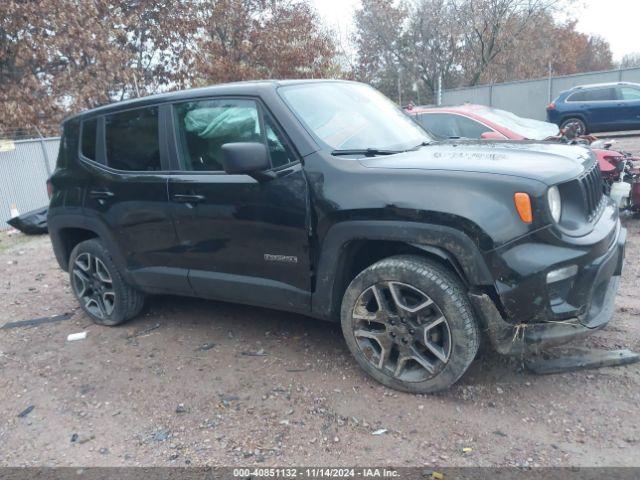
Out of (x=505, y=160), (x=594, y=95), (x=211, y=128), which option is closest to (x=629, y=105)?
Answer: (x=594, y=95)

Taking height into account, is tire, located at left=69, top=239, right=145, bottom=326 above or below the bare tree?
below

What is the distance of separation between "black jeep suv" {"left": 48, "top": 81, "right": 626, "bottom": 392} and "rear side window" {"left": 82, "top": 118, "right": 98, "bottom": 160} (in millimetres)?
17

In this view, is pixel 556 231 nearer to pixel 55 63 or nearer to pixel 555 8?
pixel 55 63

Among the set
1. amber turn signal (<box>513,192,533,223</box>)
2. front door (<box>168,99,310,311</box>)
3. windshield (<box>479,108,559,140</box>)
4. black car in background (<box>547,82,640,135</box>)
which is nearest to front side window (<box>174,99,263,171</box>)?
front door (<box>168,99,310,311</box>)

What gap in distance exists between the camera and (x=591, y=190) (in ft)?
10.5

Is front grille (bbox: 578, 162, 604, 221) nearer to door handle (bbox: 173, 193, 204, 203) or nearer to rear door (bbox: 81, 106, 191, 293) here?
door handle (bbox: 173, 193, 204, 203)

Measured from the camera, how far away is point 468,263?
A: 9.43 feet

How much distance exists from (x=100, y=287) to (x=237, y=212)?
1896 mm

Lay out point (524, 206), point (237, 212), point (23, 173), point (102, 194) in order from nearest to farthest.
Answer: point (524, 206), point (237, 212), point (102, 194), point (23, 173)

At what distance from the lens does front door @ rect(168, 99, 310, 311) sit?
3426mm

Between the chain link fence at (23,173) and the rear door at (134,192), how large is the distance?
765cm

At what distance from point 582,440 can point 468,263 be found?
3.40 ft

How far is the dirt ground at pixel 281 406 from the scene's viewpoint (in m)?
2.81

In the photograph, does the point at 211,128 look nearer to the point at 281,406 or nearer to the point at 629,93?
the point at 281,406
